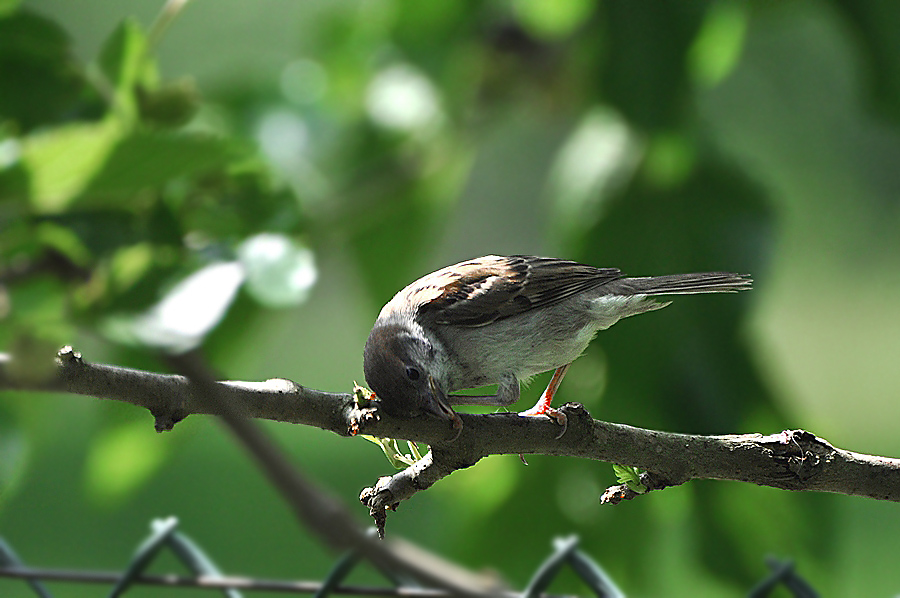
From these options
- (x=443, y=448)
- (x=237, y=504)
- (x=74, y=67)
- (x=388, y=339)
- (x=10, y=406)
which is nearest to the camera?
(x=443, y=448)

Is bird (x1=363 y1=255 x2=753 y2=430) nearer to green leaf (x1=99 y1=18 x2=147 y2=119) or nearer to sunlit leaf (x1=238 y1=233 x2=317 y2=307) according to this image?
sunlit leaf (x1=238 y1=233 x2=317 y2=307)

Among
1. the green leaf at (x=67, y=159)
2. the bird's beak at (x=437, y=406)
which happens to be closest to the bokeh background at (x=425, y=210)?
the green leaf at (x=67, y=159)

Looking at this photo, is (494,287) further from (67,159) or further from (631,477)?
(67,159)

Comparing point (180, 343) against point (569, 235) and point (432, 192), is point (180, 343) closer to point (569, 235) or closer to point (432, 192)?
point (569, 235)

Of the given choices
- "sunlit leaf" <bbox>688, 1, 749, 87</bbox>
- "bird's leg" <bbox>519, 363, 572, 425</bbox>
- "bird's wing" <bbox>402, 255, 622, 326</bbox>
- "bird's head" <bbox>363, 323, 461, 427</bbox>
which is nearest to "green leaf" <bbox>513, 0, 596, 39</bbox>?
"sunlit leaf" <bbox>688, 1, 749, 87</bbox>

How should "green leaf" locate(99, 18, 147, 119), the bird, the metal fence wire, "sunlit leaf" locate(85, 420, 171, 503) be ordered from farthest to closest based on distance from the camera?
1. "sunlit leaf" locate(85, 420, 171, 503)
2. "green leaf" locate(99, 18, 147, 119)
3. the metal fence wire
4. the bird

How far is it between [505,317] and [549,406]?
10 cm

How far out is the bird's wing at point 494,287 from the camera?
0.81m

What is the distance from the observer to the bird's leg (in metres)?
0.56

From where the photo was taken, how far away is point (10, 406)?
0.94 meters

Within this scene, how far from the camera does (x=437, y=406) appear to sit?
59 centimetres

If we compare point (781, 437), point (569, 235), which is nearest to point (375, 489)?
point (781, 437)

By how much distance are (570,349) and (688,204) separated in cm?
56

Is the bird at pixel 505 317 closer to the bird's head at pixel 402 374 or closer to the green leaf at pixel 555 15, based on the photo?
the bird's head at pixel 402 374
